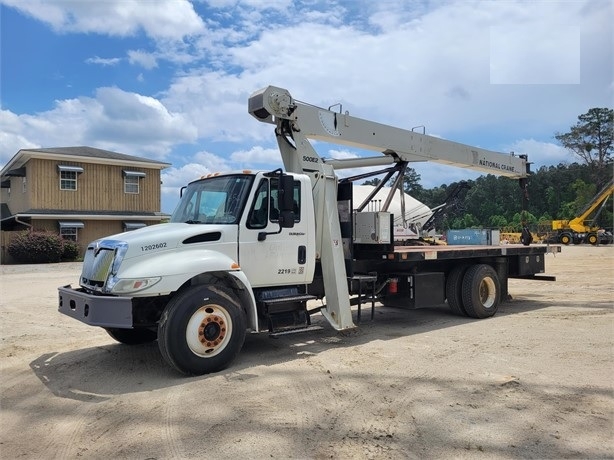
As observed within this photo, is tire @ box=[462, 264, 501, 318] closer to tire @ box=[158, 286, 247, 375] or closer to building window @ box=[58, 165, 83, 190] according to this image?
tire @ box=[158, 286, 247, 375]

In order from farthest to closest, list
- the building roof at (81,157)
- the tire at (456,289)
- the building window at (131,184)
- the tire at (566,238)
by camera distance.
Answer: the tire at (566,238) → the building window at (131,184) → the building roof at (81,157) → the tire at (456,289)

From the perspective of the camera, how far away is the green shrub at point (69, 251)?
25906 millimetres

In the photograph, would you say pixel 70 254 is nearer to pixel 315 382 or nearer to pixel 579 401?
pixel 315 382

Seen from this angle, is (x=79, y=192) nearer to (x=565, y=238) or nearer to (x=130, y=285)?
(x=130, y=285)

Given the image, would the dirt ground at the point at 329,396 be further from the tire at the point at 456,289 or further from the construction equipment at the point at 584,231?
the construction equipment at the point at 584,231

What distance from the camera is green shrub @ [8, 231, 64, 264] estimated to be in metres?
24.5

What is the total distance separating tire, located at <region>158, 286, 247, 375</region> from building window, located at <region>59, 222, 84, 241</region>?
24.3 meters

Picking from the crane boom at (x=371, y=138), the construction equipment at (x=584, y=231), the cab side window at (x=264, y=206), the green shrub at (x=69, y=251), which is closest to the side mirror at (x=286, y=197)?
the cab side window at (x=264, y=206)

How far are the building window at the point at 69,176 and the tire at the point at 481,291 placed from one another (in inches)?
965

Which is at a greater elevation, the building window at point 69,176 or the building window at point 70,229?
the building window at point 69,176

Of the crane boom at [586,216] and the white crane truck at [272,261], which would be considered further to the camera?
the crane boom at [586,216]

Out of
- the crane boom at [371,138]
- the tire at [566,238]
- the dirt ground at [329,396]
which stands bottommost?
the dirt ground at [329,396]

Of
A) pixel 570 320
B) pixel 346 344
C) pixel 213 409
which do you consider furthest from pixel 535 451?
pixel 570 320

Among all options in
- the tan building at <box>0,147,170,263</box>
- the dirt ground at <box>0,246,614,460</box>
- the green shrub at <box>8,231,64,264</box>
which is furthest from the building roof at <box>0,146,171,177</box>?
the dirt ground at <box>0,246,614,460</box>
